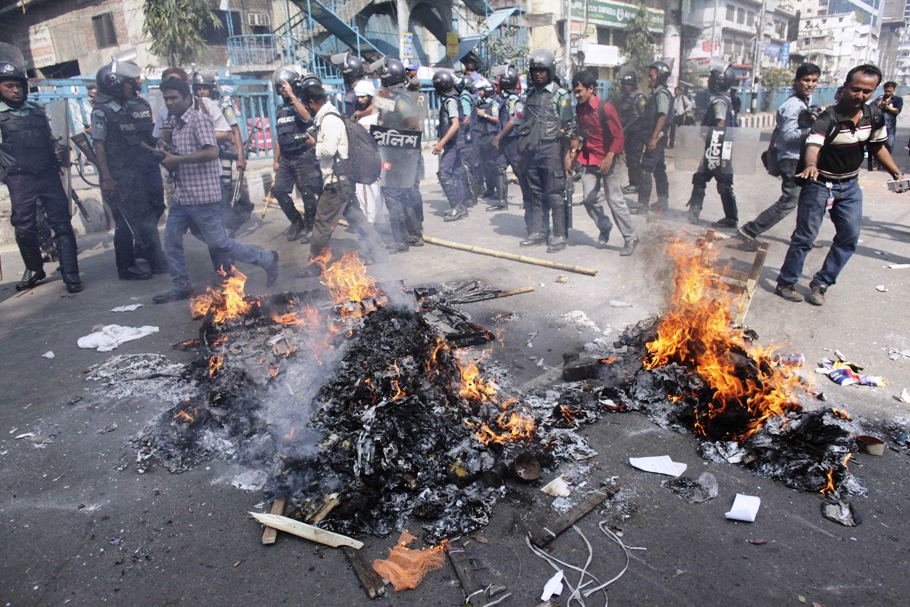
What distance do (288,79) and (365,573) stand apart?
7044 millimetres

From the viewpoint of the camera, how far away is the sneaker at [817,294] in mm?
5316

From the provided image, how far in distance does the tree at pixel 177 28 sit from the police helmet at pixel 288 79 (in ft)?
14.6

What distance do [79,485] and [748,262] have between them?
Answer: 678 cm

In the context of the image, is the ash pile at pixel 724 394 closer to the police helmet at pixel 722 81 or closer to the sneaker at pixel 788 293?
the sneaker at pixel 788 293

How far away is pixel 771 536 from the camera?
105 inches

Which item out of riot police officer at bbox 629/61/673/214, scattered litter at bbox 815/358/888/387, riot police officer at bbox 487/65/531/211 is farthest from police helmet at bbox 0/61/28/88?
riot police officer at bbox 629/61/673/214

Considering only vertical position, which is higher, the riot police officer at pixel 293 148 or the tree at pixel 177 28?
the tree at pixel 177 28

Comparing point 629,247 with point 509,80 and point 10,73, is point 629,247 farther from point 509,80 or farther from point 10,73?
point 10,73

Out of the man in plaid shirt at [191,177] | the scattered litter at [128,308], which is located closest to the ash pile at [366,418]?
the man in plaid shirt at [191,177]

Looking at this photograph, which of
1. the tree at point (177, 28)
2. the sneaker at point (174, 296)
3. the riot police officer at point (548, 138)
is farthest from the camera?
the tree at point (177, 28)

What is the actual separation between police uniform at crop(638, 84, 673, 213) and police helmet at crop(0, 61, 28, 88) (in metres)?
8.27

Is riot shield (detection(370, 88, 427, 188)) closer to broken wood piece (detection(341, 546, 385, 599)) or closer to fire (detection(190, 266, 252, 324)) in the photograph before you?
fire (detection(190, 266, 252, 324))

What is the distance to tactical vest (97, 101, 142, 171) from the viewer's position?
627cm

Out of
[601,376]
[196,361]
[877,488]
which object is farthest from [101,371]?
[877,488]
